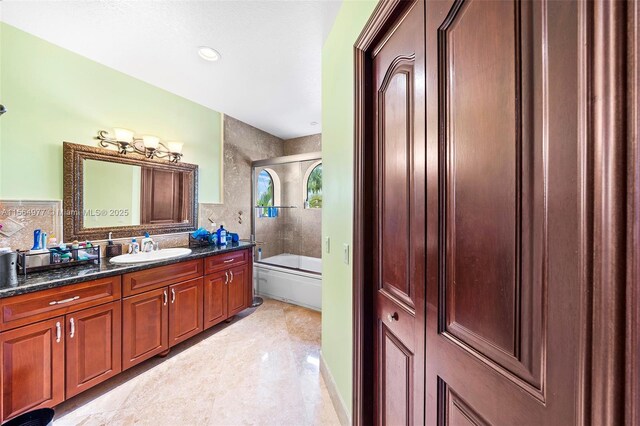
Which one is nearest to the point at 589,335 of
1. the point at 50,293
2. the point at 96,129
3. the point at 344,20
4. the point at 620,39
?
the point at 620,39

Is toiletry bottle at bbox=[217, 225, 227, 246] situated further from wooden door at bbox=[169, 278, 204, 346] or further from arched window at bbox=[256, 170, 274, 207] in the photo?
arched window at bbox=[256, 170, 274, 207]

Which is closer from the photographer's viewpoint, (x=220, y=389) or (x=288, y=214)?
(x=220, y=389)

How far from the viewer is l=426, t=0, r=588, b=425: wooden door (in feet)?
1.33

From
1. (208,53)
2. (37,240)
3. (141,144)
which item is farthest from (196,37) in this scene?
(37,240)

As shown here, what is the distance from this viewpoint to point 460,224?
643mm

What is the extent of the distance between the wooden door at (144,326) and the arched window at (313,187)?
2366 mm

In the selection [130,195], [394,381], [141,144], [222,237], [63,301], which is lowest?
[394,381]

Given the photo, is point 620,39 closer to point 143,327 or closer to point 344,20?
point 344,20

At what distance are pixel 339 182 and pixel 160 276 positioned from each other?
167 cm

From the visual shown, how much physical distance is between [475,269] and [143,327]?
228 centimetres

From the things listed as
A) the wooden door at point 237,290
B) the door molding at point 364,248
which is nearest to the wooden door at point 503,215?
the door molding at point 364,248

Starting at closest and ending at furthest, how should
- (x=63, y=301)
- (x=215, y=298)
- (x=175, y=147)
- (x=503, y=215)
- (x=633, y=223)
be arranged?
1. (x=633, y=223)
2. (x=503, y=215)
3. (x=63, y=301)
4. (x=215, y=298)
5. (x=175, y=147)

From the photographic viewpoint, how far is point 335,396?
4.99 feet

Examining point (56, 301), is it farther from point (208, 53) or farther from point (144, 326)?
point (208, 53)
